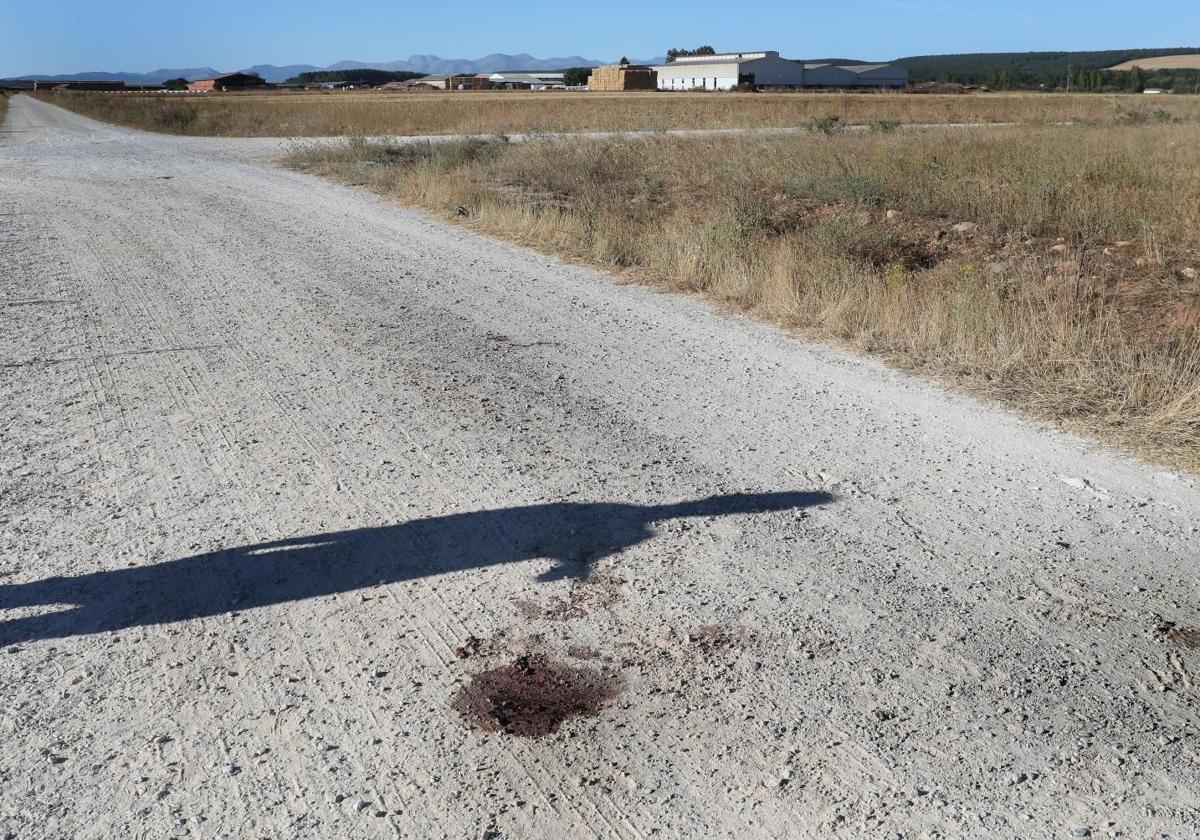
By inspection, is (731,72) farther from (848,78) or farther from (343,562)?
(343,562)

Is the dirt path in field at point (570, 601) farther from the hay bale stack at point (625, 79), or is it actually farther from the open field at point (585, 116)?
the hay bale stack at point (625, 79)

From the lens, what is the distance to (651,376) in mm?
7453

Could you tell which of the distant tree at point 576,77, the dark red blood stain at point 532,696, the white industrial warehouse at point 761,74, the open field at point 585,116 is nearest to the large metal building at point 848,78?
the white industrial warehouse at point 761,74

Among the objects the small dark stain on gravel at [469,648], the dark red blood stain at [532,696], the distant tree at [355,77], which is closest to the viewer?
the dark red blood stain at [532,696]

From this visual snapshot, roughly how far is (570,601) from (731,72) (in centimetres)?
10153

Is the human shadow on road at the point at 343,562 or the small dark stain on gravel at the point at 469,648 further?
the human shadow on road at the point at 343,562

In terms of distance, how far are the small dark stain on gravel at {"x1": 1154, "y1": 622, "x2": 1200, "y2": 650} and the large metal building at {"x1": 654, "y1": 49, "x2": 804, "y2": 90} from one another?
3807 inches

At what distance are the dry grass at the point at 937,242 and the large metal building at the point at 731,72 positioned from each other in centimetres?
8160

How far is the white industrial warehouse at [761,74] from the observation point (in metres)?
99.7

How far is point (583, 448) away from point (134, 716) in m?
2.99

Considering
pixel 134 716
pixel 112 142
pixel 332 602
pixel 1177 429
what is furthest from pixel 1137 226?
pixel 112 142

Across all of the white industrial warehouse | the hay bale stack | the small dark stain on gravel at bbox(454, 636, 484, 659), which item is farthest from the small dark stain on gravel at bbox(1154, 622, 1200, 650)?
the hay bale stack

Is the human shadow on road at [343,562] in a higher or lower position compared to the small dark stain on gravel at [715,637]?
higher

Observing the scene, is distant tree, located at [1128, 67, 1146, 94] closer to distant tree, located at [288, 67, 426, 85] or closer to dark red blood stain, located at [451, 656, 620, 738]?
dark red blood stain, located at [451, 656, 620, 738]
